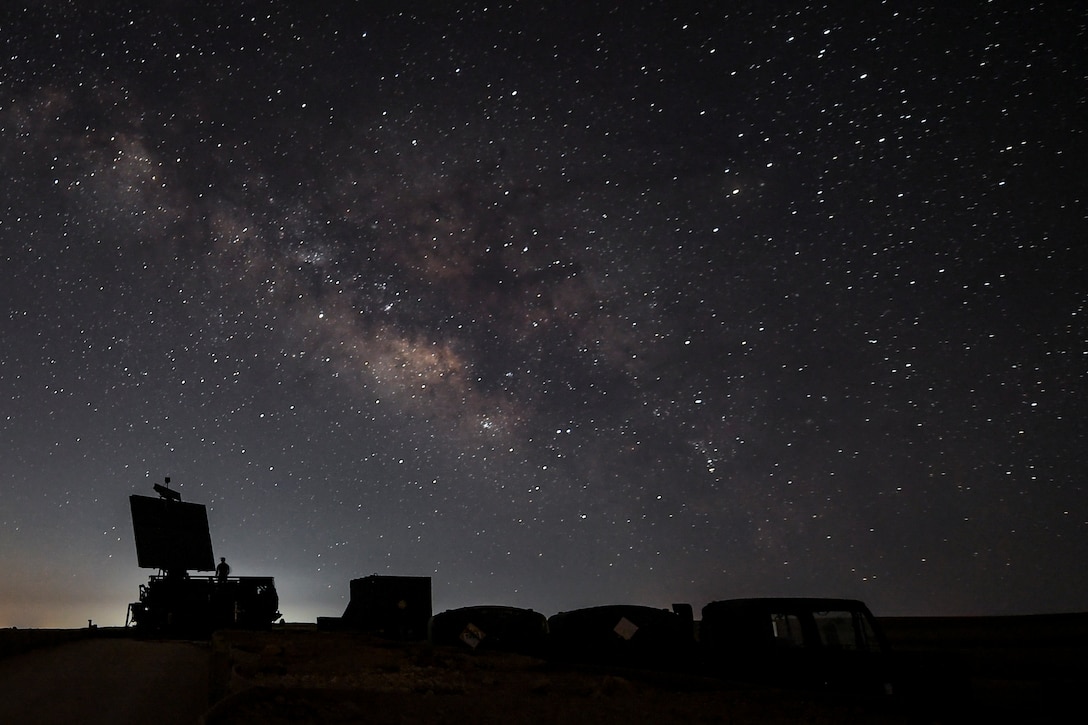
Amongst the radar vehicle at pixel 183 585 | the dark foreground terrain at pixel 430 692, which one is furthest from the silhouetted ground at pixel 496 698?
the radar vehicle at pixel 183 585

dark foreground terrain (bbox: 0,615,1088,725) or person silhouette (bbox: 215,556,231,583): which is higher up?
person silhouette (bbox: 215,556,231,583)

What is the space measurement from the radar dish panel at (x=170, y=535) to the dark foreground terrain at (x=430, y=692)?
17271mm

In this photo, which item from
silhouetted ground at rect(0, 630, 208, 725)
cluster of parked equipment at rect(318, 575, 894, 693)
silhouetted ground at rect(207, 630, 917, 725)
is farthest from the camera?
silhouetted ground at rect(0, 630, 208, 725)

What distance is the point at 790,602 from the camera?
1022 centimetres

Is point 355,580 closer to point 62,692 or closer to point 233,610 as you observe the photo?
point 233,610

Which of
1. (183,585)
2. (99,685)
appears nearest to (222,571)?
(183,585)

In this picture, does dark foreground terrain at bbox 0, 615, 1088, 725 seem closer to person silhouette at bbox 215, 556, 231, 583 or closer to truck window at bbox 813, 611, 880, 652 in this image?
truck window at bbox 813, 611, 880, 652

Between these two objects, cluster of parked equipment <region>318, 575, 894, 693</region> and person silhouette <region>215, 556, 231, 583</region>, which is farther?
person silhouette <region>215, 556, 231, 583</region>

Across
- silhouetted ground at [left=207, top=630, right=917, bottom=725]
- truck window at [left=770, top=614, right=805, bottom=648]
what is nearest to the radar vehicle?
silhouetted ground at [left=207, top=630, right=917, bottom=725]

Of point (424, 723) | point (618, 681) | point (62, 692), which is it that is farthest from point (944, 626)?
point (62, 692)

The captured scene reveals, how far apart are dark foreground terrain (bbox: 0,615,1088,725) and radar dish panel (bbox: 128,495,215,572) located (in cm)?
1727

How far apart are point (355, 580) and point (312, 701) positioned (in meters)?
34.5

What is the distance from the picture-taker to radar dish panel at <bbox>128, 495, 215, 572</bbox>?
1387 inches

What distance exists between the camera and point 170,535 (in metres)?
36.4
